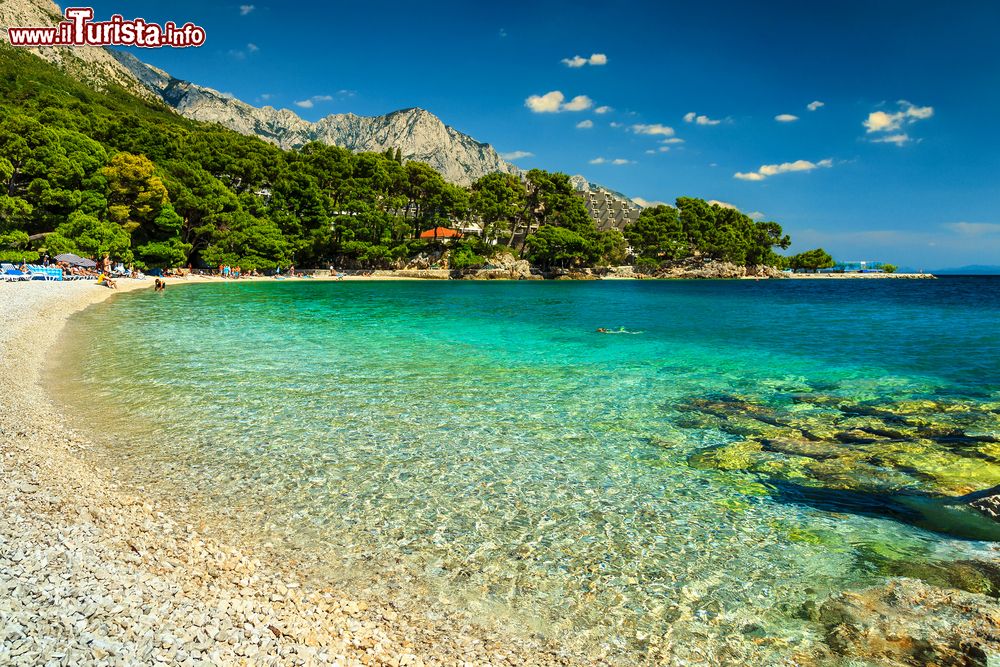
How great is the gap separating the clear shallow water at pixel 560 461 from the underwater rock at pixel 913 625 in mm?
243

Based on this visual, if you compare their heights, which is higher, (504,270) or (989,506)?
(504,270)

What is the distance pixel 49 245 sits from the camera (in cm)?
4109

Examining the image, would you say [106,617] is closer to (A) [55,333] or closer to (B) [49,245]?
(A) [55,333]

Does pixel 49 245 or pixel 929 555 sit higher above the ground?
pixel 49 245

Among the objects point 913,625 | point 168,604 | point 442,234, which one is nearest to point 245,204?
point 442,234

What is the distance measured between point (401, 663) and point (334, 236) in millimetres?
73489

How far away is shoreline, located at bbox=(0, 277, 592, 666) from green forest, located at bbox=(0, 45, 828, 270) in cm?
4860

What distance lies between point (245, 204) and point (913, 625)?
7060 centimetres

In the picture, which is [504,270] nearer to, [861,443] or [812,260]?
[861,443]

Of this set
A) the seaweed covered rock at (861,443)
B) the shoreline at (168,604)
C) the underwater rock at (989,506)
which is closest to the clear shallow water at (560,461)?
the seaweed covered rock at (861,443)

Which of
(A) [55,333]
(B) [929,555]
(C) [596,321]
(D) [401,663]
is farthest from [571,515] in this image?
(C) [596,321]

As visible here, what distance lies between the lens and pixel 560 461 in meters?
7.45

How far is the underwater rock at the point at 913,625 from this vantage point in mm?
3613

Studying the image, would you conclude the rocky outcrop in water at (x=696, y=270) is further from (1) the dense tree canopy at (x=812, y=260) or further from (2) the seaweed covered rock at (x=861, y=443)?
(2) the seaweed covered rock at (x=861, y=443)
